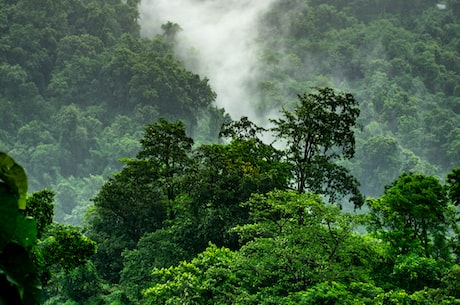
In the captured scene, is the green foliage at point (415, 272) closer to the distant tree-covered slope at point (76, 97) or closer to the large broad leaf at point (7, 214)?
the large broad leaf at point (7, 214)

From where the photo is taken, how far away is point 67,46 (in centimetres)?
7894

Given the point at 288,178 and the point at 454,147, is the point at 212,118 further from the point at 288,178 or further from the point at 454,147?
the point at 288,178

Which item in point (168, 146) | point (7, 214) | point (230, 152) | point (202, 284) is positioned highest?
point (168, 146)

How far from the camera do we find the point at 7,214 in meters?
2.18

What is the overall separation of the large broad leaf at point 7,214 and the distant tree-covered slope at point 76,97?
64.2 m

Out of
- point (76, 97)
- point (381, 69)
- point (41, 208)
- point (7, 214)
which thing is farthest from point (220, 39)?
point (7, 214)

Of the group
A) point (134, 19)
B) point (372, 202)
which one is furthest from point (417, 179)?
point (134, 19)

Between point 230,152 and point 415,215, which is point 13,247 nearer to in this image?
point 415,215

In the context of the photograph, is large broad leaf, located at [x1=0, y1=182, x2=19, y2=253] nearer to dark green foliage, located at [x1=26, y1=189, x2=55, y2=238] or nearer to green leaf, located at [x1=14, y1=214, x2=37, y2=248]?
green leaf, located at [x1=14, y1=214, x2=37, y2=248]

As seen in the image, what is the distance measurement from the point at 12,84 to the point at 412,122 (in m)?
52.5

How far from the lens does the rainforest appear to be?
14.1m

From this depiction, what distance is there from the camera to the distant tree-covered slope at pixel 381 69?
80000mm

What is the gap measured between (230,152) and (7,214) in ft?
64.6

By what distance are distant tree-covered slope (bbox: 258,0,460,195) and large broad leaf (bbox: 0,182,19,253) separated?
244ft
